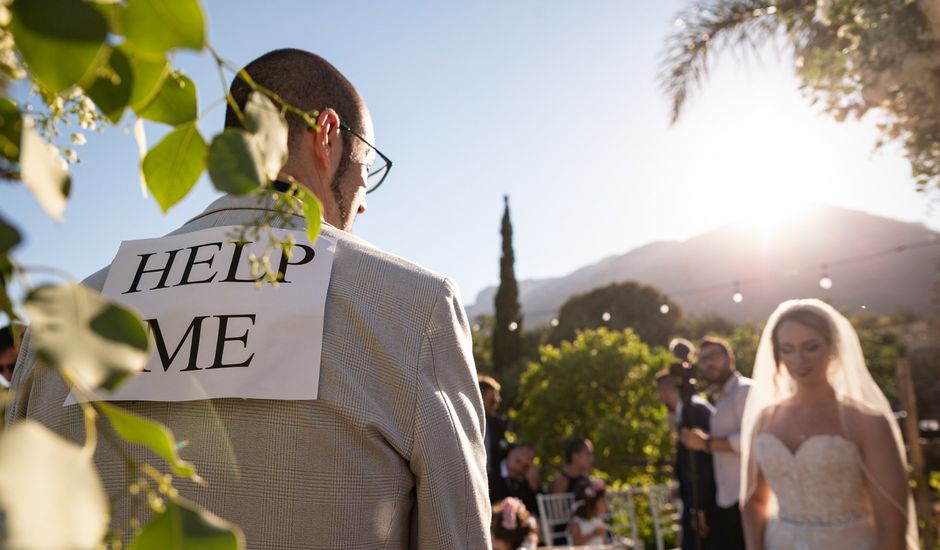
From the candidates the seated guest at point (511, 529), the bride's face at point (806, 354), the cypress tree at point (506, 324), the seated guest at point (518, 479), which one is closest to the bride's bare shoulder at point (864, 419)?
the bride's face at point (806, 354)

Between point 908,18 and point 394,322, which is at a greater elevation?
point 908,18

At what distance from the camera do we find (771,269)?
69.1 metres

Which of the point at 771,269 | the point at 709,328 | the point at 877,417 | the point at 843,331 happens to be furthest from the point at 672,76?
the point at 771,269

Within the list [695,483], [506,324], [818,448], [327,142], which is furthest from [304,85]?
[506,324]

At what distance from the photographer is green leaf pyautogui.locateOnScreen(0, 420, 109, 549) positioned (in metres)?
0.21

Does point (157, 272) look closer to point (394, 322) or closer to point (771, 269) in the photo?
point (394, 322)

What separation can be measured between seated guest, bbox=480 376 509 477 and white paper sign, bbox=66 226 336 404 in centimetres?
479

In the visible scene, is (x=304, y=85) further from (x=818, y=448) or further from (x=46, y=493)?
(x=818, y=448)

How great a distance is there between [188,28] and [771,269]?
246ft

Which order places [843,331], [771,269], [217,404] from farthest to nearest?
[771,269]
[843,331]
[217,404]

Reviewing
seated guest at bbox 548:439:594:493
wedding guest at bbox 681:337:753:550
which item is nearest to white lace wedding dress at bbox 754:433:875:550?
wedding guest at bbox 681:337:753:550

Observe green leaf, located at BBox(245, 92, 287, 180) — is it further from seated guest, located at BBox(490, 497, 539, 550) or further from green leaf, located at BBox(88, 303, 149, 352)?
seated guest, located at BBox(490, 497, 539, 550)

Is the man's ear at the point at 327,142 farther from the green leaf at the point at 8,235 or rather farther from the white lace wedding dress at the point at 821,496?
the white lace wedding dress at the point at 821,496

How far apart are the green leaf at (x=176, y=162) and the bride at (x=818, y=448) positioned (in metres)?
3.72
